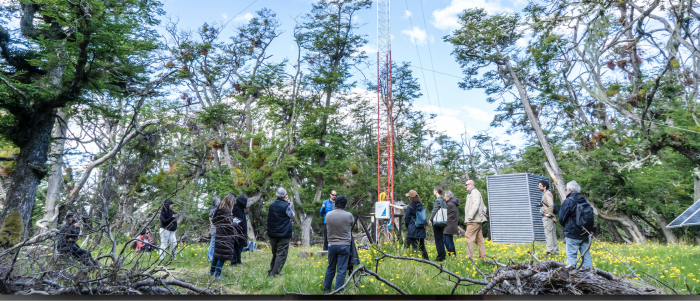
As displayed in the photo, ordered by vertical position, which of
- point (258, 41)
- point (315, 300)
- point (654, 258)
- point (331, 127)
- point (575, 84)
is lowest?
point (315, 300)

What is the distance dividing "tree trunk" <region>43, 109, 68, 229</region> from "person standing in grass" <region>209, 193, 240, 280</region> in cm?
258

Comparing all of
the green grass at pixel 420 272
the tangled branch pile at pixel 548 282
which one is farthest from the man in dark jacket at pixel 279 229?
the tangled branch pile at pixel 548 282

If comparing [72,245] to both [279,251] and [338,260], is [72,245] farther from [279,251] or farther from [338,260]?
[338,260]

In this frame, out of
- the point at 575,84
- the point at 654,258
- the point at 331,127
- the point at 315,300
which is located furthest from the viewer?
the point at 331,127

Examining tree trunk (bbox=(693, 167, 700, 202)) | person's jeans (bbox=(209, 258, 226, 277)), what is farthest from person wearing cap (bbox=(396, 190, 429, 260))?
tree trunk (bbox=(693, 167, 700, 202))

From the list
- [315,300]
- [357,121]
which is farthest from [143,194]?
[357,121]

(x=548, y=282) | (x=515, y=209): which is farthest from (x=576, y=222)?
(x=515, y=209)

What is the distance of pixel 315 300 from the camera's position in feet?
11.3

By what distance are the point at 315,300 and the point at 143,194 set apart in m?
3.45

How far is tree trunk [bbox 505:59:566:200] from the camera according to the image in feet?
17.1

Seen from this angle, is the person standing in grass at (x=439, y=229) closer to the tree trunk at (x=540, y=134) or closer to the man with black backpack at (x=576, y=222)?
the man with black backpack at (x=576, y=222)

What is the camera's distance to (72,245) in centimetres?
377

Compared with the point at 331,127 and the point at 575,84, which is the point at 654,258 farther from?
the point at 331,127

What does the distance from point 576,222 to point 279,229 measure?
319 centimetres
